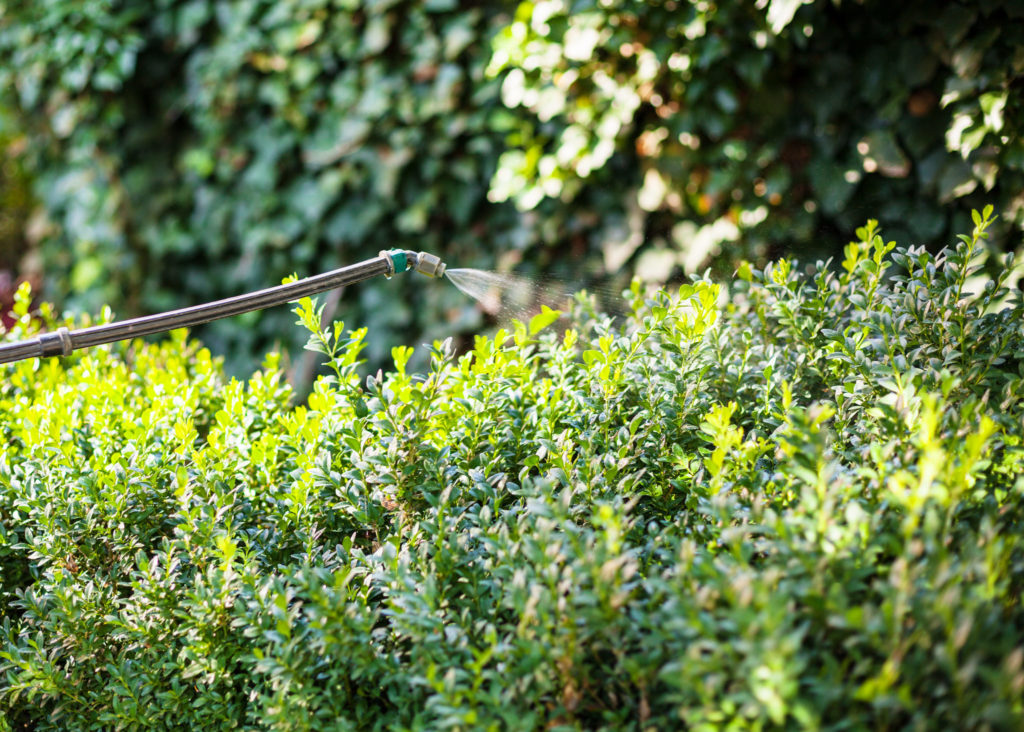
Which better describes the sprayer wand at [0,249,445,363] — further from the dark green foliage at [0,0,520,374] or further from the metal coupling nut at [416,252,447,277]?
the dark green foliage at [0,0,520,374]

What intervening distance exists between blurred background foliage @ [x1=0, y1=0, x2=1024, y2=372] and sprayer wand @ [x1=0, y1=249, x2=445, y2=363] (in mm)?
1462

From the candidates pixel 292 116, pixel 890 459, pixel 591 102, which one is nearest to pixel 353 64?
pixel 292 116

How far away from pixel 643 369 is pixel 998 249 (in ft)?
5.47

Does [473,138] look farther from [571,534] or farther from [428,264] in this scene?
[571,534]

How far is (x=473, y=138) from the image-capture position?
11.5 feet

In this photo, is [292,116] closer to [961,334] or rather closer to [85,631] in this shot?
[85,631]

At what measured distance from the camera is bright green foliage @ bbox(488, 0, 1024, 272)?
2496 millimetres

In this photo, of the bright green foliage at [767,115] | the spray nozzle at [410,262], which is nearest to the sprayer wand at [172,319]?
the spray nozzle at [410,262]

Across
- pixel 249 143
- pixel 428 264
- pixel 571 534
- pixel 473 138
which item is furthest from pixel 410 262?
pixel 249 143

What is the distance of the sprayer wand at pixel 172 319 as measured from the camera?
1.45 meters

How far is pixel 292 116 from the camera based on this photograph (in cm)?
382

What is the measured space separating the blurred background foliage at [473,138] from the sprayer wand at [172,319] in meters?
1.46

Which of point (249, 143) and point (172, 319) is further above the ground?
point (249, 143)

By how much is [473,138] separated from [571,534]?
271 centimetres
